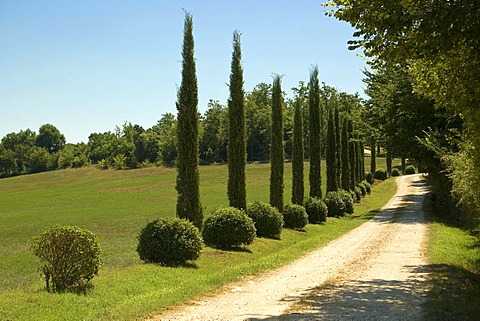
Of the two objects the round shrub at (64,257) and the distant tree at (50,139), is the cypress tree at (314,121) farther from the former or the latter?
the distant tree at (50,139)

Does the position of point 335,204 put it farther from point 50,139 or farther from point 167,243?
point 50,139

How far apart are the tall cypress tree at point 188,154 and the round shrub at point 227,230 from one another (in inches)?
20.6

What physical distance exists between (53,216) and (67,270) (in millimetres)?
32284

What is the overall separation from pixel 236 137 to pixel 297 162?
9558 millimetres

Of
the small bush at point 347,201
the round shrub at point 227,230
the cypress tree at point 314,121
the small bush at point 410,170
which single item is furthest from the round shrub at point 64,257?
the small bush at point 410,170

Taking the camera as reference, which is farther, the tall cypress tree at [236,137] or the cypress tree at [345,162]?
the cypress tree at [345,162]

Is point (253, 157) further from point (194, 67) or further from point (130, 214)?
point (194, 67)

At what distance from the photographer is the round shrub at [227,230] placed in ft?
58.0

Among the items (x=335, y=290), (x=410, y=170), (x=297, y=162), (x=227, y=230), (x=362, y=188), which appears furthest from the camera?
(x=410, y=170)

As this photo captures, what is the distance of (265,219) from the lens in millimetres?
21375

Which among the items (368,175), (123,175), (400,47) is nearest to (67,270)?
(400,47)

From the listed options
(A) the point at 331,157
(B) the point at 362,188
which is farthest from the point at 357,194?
(A) the point at 331,157

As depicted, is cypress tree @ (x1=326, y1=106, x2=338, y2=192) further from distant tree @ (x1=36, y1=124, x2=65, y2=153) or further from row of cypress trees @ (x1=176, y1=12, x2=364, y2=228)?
distant tree @ (x1=36, y1=124, x2=65, y2=153)

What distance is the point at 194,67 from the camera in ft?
60.4
